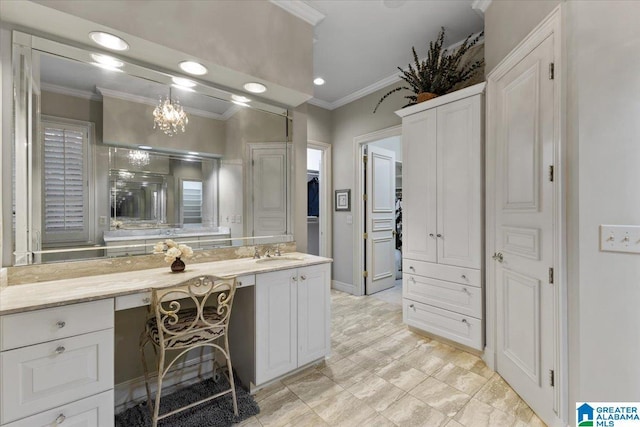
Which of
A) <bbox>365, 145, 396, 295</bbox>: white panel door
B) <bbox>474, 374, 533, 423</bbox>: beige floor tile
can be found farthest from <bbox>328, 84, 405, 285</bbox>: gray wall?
<bbox>474, 374, 533, 423</bbox>: beige floor tile

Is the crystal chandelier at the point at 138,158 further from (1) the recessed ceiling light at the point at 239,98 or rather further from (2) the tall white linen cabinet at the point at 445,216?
(2) the tall white linen cabinet at the point at 445,216

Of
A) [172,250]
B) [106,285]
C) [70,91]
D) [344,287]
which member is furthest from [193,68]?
[344,287]

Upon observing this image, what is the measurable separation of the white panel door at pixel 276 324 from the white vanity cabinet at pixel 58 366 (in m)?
0.80

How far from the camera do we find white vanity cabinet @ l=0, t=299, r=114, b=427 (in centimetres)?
110

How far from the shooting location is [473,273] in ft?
7.55

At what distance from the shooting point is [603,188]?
1332 mm

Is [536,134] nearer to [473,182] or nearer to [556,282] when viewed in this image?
[473,182]

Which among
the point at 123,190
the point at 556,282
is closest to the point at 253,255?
the point at 123,190

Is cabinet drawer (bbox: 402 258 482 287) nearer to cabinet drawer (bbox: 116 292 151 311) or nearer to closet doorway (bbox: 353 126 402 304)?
closet doorway (bbox: 353 126 402 304)

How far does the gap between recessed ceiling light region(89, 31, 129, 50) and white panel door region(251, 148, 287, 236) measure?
1.09m

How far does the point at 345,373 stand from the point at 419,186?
1.80 metres

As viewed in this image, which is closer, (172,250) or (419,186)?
(172,250)

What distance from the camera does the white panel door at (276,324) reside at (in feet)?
6.01

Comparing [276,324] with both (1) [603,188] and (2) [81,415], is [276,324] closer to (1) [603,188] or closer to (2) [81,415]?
(2) [81,415]
